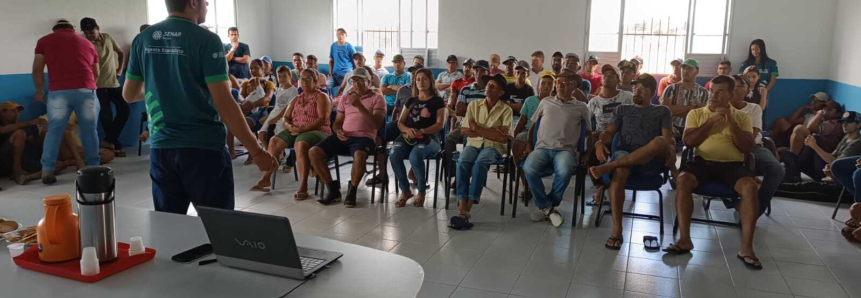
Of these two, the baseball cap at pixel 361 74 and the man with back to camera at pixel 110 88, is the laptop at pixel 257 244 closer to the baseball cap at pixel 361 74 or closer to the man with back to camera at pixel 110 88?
the baseball cap at pixel 361 74

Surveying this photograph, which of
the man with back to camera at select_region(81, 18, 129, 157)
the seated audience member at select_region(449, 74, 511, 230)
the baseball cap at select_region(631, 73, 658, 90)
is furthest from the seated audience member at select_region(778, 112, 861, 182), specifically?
the man with back to camera at select_region(81, 18, 129, 157)

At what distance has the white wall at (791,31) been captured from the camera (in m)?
8.48

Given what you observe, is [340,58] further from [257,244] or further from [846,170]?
[257,244]

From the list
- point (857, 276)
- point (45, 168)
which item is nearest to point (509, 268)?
point (857, 276)

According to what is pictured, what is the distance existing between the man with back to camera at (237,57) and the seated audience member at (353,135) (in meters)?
4.78

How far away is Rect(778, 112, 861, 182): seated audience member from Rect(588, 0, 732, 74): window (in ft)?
11.8

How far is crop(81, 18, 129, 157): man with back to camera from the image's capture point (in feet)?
23.4

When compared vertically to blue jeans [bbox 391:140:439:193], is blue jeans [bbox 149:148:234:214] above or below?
above

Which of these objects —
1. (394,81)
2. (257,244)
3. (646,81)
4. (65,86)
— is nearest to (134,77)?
(257,244)

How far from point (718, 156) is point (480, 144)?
1663mm

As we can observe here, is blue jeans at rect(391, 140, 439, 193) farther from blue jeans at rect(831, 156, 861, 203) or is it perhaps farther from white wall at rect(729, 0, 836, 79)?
white wall at rect(729, 0, 836, 79)

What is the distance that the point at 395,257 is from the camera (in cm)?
160

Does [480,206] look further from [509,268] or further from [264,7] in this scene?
[264,7]

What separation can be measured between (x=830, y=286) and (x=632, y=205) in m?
1.85
